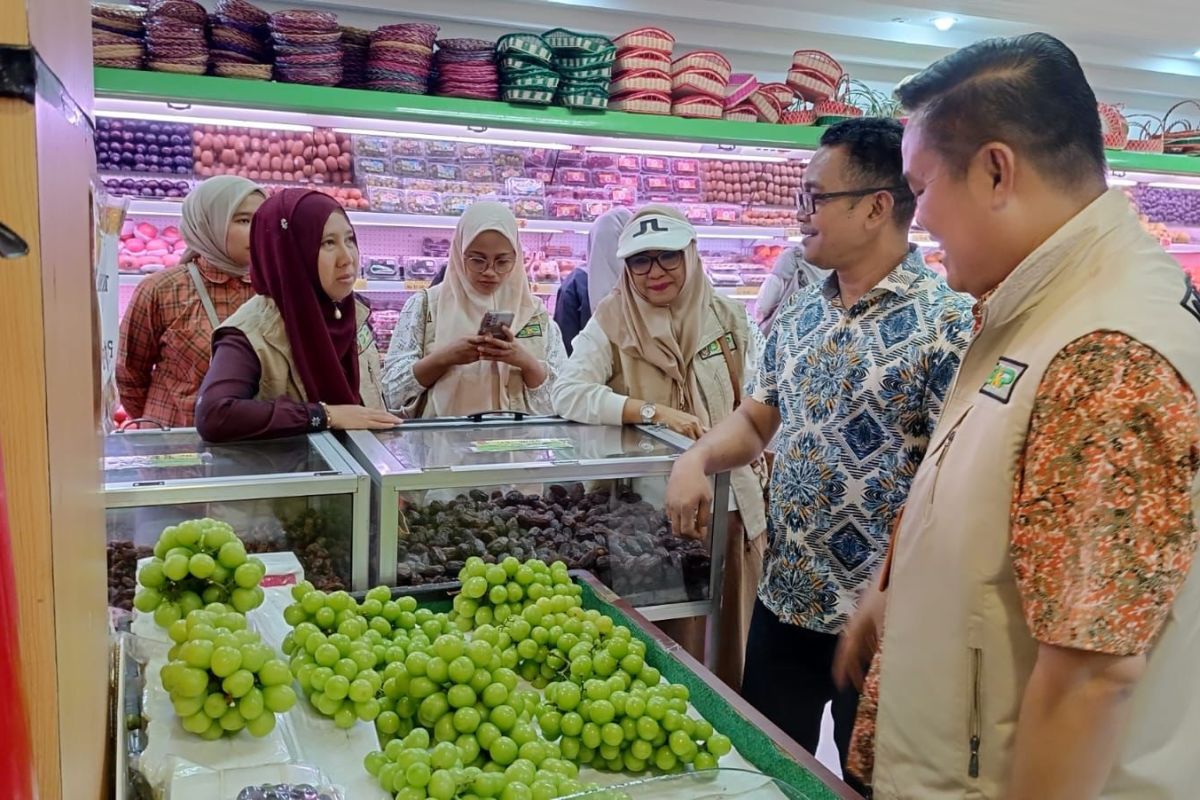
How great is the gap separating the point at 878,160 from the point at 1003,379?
2.99 feet

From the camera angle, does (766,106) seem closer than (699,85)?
No

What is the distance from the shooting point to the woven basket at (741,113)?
4.60m

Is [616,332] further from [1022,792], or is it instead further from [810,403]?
[1022,792]

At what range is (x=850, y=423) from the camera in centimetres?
187

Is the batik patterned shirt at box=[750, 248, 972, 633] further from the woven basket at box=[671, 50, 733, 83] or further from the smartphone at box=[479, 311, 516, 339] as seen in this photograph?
the woven basket at box=[671, 50, 733, 83]

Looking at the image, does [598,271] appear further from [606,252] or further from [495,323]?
[495,323]

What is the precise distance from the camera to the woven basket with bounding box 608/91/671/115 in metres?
4.32

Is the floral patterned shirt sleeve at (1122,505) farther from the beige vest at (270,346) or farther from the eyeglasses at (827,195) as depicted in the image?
the beige vest at (270,346)

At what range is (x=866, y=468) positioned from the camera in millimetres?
1856

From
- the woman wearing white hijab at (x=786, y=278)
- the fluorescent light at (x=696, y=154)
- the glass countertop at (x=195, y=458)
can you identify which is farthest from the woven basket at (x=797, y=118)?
the glass countertop at (x=195, y=458)

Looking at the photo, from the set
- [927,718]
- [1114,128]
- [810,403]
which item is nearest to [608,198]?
[1114,128]

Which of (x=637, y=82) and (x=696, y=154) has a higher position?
(x=637, y=82)

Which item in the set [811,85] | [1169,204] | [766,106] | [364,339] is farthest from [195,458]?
[1169,204]

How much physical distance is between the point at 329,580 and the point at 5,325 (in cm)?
136
